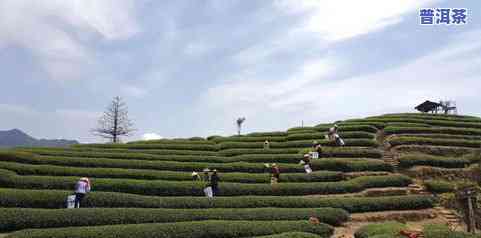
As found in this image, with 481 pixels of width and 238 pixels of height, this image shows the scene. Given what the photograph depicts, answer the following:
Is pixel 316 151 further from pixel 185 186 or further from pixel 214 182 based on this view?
pixel 185 186

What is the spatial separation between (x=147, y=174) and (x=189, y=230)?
10.4 m

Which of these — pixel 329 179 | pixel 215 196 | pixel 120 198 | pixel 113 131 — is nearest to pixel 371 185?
pixel 329 179

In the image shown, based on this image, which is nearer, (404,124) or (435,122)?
(404,124)

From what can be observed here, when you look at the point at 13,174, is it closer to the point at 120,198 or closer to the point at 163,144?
the point at 120,198

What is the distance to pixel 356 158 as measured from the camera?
3641 centimetres

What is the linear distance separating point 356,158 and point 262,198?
13.5 metres

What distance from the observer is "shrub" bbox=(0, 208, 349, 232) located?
19.4 meters

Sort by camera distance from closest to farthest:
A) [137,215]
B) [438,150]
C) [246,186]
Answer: [137,215]
[246,186]
[438,150]

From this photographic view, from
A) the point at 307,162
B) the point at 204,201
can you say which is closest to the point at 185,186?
the point at 204,201

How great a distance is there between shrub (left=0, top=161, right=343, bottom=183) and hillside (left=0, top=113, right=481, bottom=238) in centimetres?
6

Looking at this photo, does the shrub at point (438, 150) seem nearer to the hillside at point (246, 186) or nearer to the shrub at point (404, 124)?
the hillside at point (246, 186)

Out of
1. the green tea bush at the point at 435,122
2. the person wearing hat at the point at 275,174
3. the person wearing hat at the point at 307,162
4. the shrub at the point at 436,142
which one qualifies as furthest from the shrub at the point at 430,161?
the green tea bush at the point at 435,122

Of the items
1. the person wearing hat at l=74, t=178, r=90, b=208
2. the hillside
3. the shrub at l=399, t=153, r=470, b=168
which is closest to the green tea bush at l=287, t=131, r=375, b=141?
the hillside

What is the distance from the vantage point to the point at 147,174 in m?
28.8
